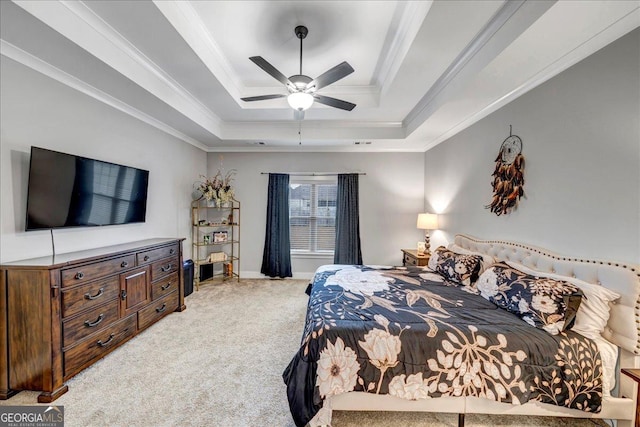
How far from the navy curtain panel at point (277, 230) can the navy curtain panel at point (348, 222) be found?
101 cm

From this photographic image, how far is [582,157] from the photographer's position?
193cm

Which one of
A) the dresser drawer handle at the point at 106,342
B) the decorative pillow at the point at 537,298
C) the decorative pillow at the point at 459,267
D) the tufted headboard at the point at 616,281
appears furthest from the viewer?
the decorative pillow at the point at 459,267

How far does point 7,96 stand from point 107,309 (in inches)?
75.5

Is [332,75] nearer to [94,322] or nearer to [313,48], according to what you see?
[313,48]

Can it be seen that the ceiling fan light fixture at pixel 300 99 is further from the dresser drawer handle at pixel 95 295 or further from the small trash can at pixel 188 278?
the small trash can at pixel 188 278

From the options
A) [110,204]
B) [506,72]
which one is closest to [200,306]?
[110,204]

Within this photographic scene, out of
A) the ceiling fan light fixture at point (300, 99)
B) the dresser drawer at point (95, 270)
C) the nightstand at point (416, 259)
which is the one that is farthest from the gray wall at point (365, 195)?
the ceiling fan light fixture at point (300, 99)

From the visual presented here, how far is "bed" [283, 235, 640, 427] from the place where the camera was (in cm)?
156

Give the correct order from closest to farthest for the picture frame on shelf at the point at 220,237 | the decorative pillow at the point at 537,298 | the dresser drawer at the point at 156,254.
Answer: the decorative pillow at the point at 537,298 → the dresser drawer at the point at 156,254 → the picture frame on shelf at the point at 220,237

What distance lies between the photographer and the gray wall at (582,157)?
5.40 feet

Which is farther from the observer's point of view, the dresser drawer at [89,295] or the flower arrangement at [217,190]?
the flower arrangement at [217,190]

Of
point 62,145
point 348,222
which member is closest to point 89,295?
point 62,145

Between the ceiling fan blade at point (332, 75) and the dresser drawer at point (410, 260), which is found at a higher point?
the ceiling fan blade at point (332, 75)

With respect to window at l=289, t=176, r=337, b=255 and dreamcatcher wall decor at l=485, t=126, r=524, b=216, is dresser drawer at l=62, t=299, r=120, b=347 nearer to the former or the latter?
window at l=289, t=176, r=337, b=255
